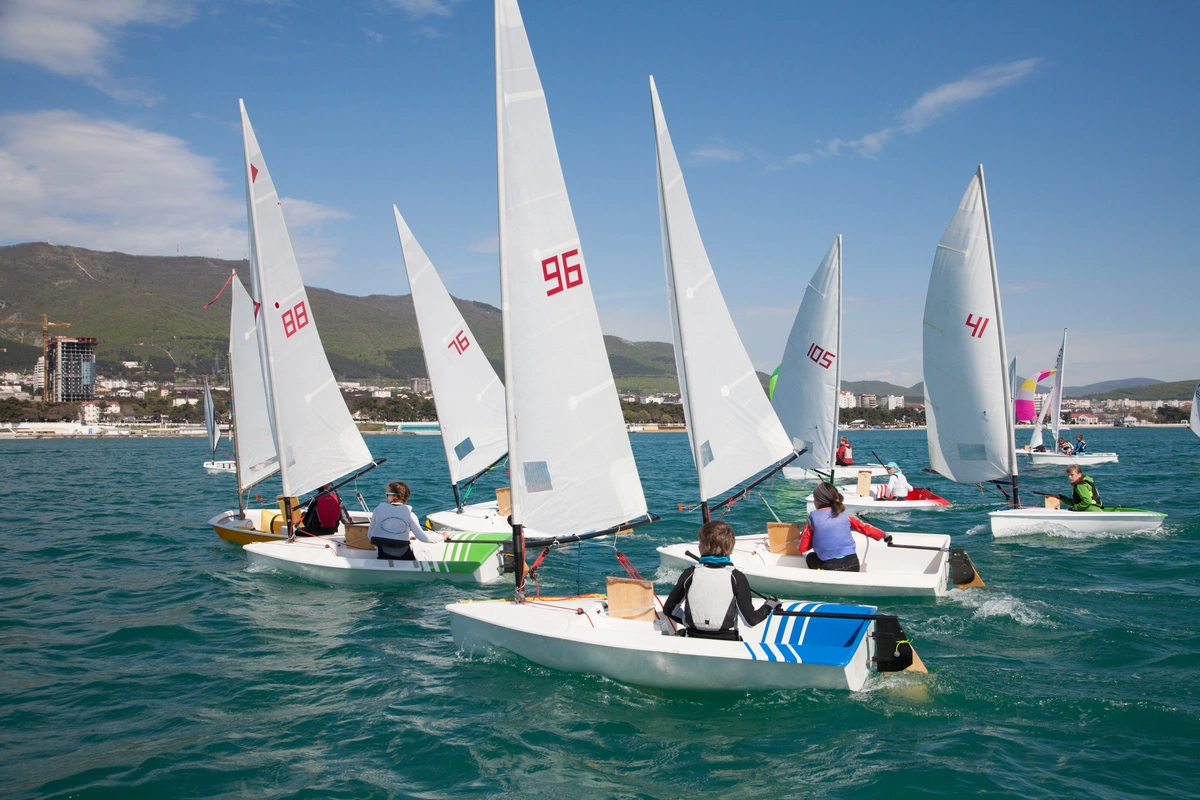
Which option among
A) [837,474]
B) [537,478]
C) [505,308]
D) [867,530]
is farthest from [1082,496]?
[505,308]

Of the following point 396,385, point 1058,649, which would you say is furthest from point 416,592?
point 396,385

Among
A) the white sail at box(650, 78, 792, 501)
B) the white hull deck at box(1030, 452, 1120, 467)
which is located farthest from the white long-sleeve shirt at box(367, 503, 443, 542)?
the white hull deck at box(1030, 452, 1120, 467)

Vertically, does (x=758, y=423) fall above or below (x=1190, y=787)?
above

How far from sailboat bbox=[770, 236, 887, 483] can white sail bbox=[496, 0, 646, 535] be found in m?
10.9

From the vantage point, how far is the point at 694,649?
242 inches

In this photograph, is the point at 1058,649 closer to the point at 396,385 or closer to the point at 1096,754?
the point at 1096,754

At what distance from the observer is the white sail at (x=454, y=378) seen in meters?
14.7

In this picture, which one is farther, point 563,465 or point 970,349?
point 970,349

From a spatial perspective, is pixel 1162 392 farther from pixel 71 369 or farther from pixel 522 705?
pixel 71 369

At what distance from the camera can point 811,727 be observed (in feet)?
19.0

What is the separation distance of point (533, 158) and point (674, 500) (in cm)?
1531

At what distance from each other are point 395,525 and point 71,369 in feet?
567

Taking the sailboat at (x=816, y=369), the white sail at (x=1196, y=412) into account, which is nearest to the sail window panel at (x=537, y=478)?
the sailboat at (x=816, y=369)

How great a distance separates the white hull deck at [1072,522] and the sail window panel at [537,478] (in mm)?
9398
